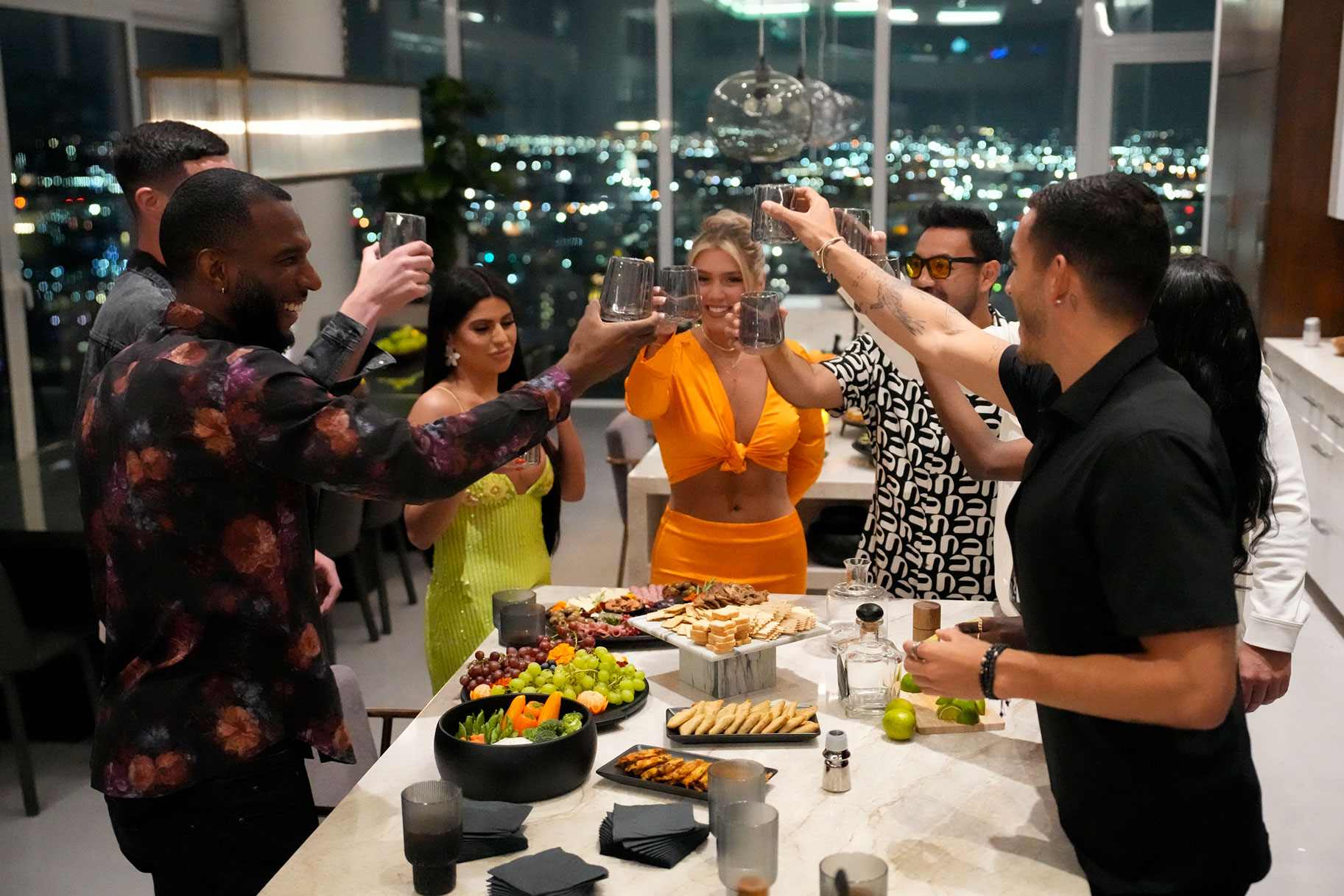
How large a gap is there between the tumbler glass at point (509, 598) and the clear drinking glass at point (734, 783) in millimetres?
795

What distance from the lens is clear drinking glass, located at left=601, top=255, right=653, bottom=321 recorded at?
216cm

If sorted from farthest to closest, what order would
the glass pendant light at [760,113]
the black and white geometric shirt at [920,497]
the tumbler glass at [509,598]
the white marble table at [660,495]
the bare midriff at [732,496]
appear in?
the glass pendant light at [760,113] → the white marble table at [660,495] → the bare midriff at [732,496] → the black and white geometric shirt at [920,497] → the tumbler glass at [509,598]

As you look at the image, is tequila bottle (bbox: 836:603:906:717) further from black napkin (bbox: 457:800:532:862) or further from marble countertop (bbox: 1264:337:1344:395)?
marble countertop (bbox: 1264:337:1344:395)

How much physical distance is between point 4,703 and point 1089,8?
23.4 feet

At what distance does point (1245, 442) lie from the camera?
6.81 feet

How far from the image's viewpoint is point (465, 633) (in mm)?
2979

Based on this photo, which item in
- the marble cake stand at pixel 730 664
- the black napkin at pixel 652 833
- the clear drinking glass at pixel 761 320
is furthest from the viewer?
the clear drinking glass at pixel 761 320

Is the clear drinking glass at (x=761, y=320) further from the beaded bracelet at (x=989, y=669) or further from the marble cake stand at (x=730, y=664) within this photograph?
the beaded bracelet at (x=989, y=669)

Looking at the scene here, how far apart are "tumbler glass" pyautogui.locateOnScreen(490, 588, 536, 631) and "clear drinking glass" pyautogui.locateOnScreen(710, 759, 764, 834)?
795mm

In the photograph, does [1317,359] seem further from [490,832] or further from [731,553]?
[490,832]

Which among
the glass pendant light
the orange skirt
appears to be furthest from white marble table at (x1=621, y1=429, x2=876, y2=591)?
the glass pendant light

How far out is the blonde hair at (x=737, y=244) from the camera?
2998 millimetres

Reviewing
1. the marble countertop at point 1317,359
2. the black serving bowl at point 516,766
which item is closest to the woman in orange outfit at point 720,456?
the black serving bowl at point 516,766

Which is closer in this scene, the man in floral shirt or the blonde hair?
the man in floral shirt
